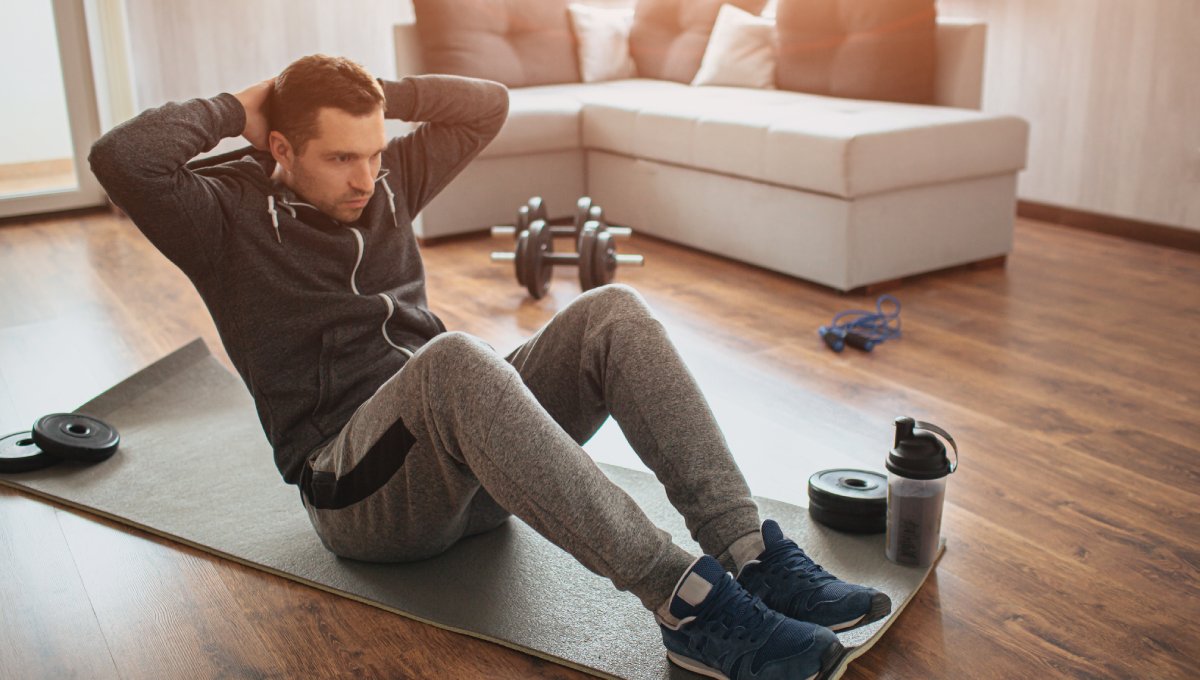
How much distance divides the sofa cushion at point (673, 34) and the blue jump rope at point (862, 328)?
5.98ft

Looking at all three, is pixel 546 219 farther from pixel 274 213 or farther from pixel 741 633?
pixel 741 633

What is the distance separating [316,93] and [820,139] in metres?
2.00

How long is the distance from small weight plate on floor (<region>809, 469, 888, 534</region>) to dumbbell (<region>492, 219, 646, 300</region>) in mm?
1493

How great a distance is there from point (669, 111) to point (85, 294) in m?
1.98

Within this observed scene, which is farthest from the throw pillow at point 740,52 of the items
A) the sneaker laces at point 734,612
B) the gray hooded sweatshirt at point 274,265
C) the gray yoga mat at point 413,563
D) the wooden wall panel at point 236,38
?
the sneaker laces at point 734,612

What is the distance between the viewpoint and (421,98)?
72.2 inches

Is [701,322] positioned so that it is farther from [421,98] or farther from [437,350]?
[437,350]

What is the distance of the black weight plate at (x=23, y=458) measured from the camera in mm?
2148

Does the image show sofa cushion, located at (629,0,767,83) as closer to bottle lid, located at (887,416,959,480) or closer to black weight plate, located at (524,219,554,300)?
black weight plate, located at (524,219,554,300)

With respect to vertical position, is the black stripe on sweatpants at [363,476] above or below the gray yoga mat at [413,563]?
above

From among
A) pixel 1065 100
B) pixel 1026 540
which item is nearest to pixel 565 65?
pixel 1065 100

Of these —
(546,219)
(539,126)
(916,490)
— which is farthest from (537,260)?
(916,490)

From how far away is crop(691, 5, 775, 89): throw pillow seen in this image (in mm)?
4301

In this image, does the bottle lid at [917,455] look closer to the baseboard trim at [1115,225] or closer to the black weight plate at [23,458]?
the black weight plate at [23,458]
